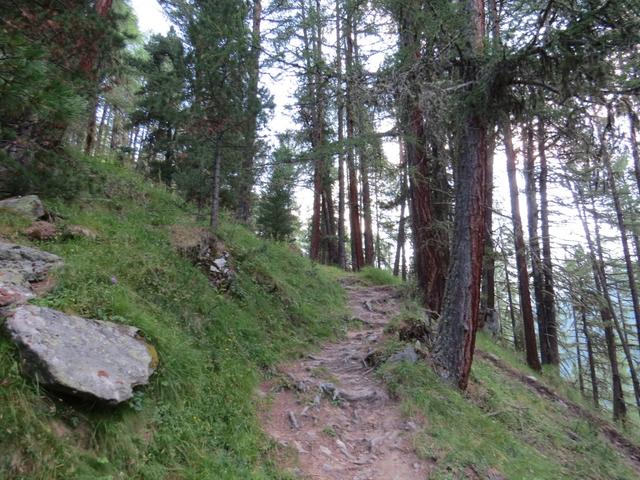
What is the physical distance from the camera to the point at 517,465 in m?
4.55

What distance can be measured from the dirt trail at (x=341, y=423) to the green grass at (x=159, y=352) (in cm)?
39

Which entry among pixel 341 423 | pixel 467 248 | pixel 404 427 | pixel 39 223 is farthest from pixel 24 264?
pixel 467 248

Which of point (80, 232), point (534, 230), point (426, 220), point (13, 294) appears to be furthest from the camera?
point (534, 230)

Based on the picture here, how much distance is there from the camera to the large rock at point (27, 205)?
4887 millimetres

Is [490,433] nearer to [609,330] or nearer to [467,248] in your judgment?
[467,248]

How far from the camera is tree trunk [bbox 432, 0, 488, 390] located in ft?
18.6

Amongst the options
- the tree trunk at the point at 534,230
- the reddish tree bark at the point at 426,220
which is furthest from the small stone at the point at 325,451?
the tree trunk at the point at 534,230

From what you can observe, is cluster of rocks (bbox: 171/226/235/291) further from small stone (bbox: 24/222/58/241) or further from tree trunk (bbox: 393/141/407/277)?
tree trunk (bbox: 393/141/407/277)

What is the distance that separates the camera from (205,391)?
4051 mm

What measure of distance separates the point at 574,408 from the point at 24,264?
11.3 metres

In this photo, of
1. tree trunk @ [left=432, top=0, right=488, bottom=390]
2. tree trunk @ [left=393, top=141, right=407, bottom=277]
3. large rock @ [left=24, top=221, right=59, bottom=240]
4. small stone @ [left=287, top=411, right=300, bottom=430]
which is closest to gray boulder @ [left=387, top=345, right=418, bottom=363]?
tree trunk @ [left=432, top=0, right=488, bottom=390]

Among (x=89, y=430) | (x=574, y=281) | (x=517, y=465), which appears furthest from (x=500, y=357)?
(x=89, y=430)

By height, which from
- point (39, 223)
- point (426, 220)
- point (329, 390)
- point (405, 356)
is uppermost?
point (426, 220)

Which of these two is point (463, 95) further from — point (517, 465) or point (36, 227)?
point (36, 227)
